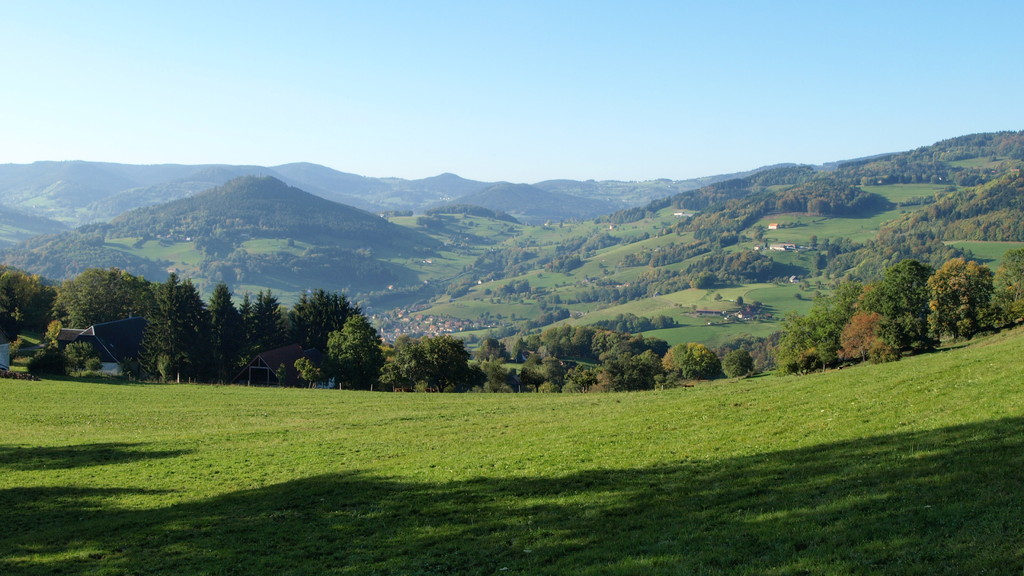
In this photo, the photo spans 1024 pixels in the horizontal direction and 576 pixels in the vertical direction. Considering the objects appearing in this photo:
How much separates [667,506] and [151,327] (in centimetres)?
7629

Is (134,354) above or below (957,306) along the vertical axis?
below

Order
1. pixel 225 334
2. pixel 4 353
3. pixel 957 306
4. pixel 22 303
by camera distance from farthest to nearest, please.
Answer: pixel 22 303, pixel 225 334, pixel 4 353, pixel 957 306

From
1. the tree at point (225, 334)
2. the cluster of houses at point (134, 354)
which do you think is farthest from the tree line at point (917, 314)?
the tree at point (225, 334)

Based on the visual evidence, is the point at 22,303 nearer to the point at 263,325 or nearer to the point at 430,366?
the point at 263,325

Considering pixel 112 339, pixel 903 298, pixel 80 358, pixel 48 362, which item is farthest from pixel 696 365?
pixel 48 362

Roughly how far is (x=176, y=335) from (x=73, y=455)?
52.0 metres

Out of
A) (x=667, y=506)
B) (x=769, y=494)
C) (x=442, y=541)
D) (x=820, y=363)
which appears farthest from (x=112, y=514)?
(x=820, y=363)

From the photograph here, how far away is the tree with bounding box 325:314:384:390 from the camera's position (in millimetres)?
71375

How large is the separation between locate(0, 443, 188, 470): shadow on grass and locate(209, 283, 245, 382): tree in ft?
169

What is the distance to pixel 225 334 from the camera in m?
83.6

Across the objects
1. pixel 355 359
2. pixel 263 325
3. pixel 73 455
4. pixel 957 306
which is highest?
pixel 957 306

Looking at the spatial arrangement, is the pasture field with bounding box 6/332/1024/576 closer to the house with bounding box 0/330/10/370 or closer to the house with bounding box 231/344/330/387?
the house with bounding box 231/344/330/387

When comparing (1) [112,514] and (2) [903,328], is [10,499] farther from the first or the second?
(2) [903,328]

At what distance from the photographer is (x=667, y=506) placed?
50.5 ft
